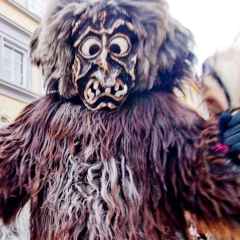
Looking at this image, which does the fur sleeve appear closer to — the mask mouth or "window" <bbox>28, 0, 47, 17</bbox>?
the mask mouth

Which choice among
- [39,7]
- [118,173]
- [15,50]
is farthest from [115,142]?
[15,50]

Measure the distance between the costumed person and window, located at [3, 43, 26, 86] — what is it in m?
1.51

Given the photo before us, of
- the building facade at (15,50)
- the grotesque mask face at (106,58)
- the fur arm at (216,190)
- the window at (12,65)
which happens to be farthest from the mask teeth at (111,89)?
the window at (12,65)

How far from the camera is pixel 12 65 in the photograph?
203cm

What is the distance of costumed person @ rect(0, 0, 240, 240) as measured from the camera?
422 millimetres

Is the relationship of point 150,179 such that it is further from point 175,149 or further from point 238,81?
point 238,81

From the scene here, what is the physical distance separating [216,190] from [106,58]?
224 millimetres

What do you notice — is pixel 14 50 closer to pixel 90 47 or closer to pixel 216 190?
pixel 90 47

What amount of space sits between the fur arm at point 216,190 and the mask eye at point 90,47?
187 millimetres

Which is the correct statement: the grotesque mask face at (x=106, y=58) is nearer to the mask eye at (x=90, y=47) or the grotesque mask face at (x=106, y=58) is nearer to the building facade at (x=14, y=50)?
the mask eye at (x=90, y=47)

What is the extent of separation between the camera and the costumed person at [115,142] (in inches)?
16.6

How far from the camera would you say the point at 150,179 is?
1.46 feet

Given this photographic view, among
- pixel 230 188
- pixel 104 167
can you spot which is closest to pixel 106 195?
pixel 104 167

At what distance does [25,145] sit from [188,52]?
0.28 meters
